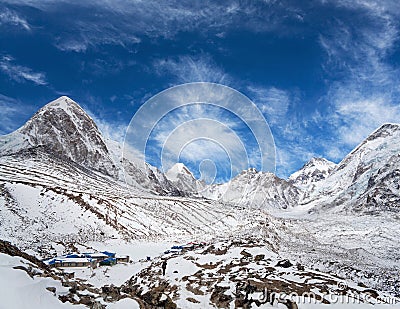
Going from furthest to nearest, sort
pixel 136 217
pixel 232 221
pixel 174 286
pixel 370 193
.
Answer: pixel 370 193
pixel 232 221
pixel 136 217
pixel 174 286

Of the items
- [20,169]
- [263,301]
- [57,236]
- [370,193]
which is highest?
[370,193]

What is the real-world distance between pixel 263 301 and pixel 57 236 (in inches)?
2354

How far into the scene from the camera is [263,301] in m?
18.9

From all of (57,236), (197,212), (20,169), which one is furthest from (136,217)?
(20,169)

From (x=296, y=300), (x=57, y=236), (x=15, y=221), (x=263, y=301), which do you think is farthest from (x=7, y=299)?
(x=15, y=221)

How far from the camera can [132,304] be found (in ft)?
61.2

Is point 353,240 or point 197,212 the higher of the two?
point 197,212

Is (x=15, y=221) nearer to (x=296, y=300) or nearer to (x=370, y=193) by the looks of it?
(x=296, y=300)

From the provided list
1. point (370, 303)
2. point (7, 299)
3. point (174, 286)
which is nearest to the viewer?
point (7, 299)

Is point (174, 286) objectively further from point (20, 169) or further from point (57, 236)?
point (20, 169)

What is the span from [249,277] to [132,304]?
37.2 ft

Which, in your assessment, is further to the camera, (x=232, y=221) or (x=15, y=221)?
(x=232, y=221)

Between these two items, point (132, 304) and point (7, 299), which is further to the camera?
point (132, 304)

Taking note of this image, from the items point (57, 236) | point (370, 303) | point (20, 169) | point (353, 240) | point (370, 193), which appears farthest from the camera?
point (370, 193)
